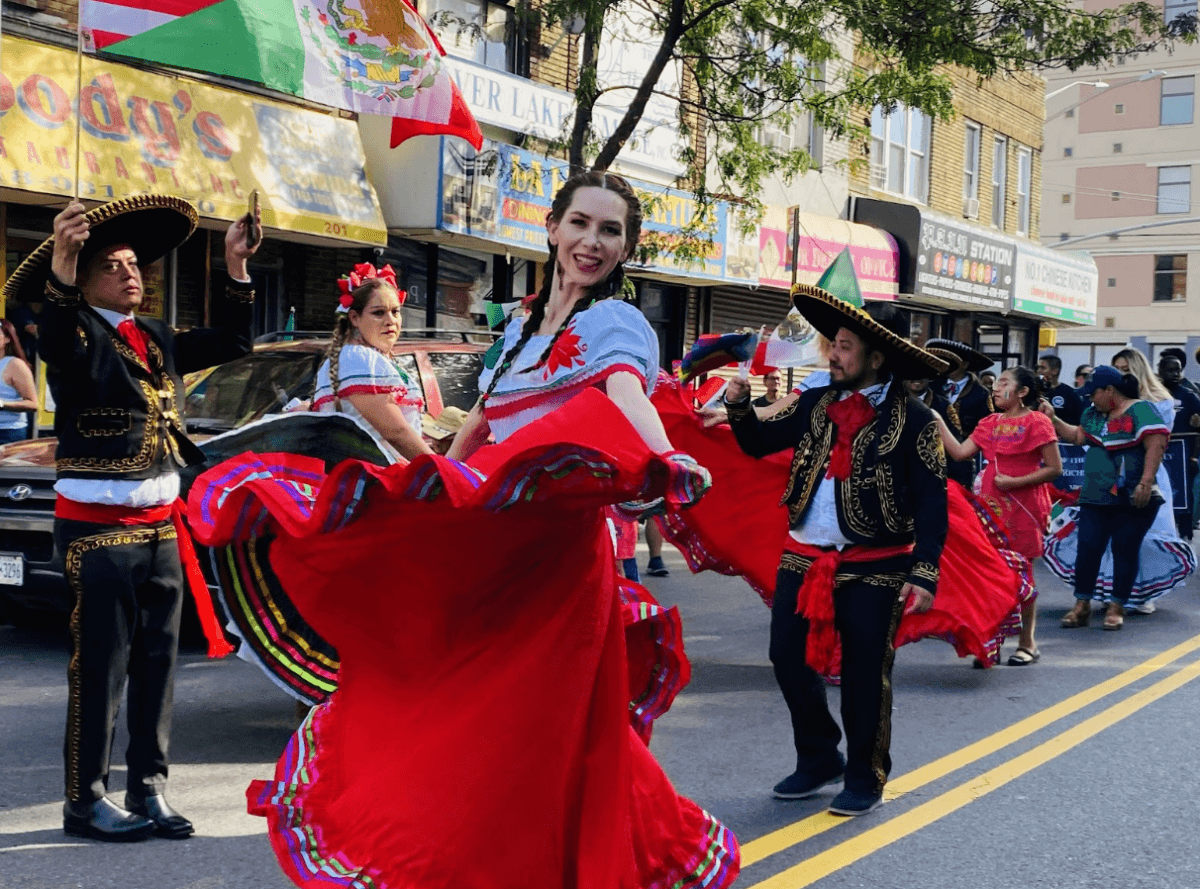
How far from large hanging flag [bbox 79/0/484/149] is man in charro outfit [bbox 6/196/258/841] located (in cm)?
103

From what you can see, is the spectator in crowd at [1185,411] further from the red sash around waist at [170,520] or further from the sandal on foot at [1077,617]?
the red sash around waist at [170,520]

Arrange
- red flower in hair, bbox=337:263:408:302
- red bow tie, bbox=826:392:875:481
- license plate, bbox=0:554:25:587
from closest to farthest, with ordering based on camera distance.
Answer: red bow tie, bbox=826:392:875:481 < red flower in hair, bbox=337:263:408:302 < license plate, bbox=0:554:25:587

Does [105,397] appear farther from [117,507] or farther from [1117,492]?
[1117,492]

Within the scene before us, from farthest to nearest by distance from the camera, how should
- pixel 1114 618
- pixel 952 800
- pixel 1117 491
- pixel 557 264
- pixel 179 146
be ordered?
pixel 179 146 < pixel 1117 491 < pixel 1114 618 < pixel 952 800 < pixel 557 264

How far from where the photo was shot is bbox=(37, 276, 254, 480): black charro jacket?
4.71m

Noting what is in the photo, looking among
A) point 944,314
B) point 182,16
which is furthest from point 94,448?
point 944,314

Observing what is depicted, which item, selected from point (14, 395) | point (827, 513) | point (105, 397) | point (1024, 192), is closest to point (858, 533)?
point (827, 513)

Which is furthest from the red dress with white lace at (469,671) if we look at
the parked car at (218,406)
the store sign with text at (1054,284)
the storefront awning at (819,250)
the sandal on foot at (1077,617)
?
the store sign with text at (1054,284)

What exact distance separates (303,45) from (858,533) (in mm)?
3597

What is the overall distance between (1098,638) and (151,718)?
22.5ft

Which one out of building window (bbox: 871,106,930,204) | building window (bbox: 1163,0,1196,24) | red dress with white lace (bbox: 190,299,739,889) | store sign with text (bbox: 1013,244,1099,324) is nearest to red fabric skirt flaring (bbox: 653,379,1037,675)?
red dress with white lace (bbox: 190,299,739,889)

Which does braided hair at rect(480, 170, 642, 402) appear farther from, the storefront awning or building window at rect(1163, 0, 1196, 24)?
building window at rect(1163, 0, 1196, 24)

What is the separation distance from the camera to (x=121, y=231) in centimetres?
500

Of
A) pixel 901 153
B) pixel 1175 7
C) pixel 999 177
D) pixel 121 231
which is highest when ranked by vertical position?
pixel 1175 7
